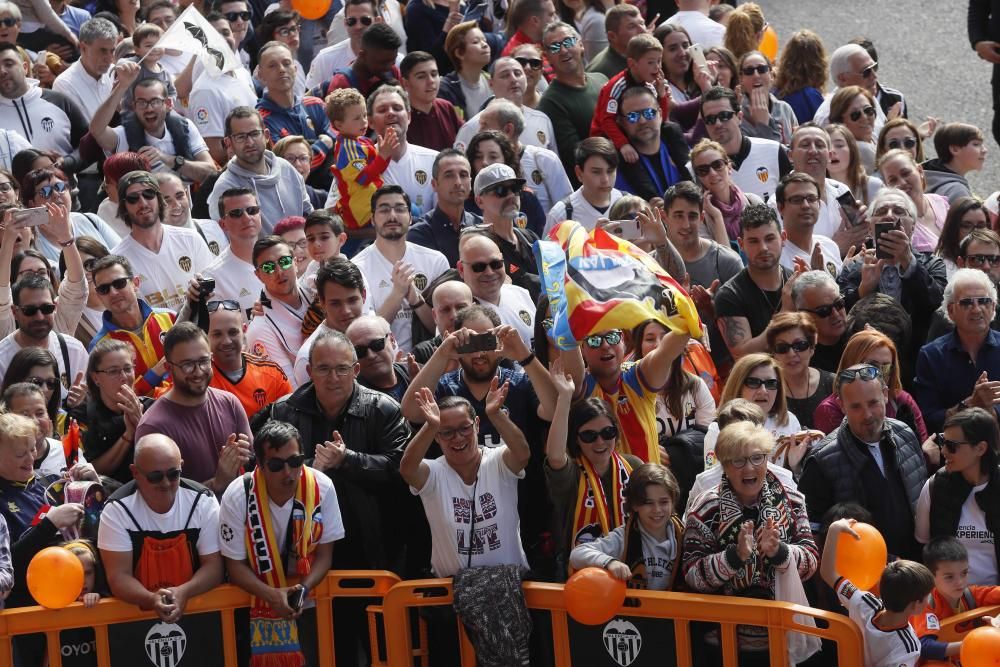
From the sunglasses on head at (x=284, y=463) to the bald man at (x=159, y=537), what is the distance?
342mm

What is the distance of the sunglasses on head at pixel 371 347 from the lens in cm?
857

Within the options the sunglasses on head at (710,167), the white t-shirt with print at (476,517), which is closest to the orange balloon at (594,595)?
the white t-shirt with print at (476,517)

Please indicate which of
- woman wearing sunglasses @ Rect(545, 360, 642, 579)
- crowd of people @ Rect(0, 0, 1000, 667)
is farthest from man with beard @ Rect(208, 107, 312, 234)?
woman wearing sunglasses @ Rect(545, 360, 642, 579)

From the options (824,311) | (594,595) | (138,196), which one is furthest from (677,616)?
(138,196)

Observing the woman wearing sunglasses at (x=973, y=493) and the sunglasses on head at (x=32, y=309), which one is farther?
the sunglasses on head at (x=32, y=309)

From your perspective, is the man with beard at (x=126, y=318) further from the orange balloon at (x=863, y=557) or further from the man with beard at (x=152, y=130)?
the orange balloon at (x=863, y=557)

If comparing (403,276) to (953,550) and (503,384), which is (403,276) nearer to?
(503,384)

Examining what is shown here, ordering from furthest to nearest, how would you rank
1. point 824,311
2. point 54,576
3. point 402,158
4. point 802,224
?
point 402,158
point 802,224
point 824,311
point 54,576

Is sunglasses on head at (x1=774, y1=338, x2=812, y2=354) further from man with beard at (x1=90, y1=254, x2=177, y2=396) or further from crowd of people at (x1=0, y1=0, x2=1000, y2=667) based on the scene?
man with beard at (x1=90, y1=254, x2=177, y2=396)

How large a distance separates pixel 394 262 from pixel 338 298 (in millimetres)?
1040

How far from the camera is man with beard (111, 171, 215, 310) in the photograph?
9883 millimetres

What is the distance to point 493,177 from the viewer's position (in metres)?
10.0

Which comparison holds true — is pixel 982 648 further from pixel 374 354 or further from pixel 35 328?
pixel 35 328

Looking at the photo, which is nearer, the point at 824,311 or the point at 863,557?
the point at 863,557
